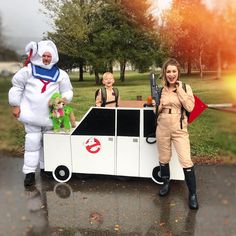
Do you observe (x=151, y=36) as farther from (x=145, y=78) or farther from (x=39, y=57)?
(x=39, y=57)

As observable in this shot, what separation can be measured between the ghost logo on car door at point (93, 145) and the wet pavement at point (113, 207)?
0.44 meters

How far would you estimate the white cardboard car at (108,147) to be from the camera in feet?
15.0

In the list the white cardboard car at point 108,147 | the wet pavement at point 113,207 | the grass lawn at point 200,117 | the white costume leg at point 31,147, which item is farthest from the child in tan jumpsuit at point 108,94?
the grass lawn at point 200,117

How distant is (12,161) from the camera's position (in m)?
5.90

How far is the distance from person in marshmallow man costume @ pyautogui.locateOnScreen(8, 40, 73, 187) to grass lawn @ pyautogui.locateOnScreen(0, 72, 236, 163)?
158 cm

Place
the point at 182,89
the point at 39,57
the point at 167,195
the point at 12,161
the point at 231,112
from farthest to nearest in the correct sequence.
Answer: the point at 231,112 < the point at 12,161 < the point at 39,57 < the point at 167,195 < the point at 182,89

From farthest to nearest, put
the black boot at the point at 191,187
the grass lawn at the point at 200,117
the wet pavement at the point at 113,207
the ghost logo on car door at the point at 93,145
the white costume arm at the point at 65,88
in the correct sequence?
the grass lawn at the point at 200,117 → the white costume arm at the point at 65,88 → the ghost logo on car door at the point at 93,145 → the black boot at the point at 191,187 → the wet pavement at the point at 113,207

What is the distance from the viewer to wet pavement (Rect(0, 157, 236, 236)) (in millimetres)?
3604

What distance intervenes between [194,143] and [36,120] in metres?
3.10

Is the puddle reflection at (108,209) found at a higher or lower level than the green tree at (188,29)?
lower

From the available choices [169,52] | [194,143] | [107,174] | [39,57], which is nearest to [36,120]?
[39,57]

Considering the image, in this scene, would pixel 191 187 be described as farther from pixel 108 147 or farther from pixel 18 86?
pixel 18 86

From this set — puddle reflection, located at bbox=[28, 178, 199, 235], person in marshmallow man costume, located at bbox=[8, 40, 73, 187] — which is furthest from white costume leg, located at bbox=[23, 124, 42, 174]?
puddle reflection, located at bbox=[28, 178, 199, 235]

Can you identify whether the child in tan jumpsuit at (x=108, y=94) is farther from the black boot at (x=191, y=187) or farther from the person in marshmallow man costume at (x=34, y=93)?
the black boot at (x=191, y=187)
